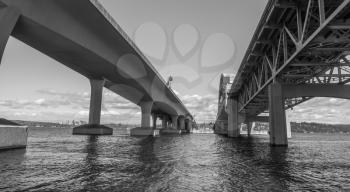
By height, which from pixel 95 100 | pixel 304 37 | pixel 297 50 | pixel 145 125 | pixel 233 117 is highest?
pixel 304 37

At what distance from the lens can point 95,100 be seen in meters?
47.5

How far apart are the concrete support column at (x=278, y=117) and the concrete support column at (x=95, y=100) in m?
33.9

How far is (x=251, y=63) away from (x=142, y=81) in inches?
807

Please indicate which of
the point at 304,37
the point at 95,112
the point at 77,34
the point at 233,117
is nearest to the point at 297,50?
the point at 304,37

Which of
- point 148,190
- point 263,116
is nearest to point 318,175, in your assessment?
point 148,190

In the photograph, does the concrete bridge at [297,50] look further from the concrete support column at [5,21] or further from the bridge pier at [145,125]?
the bridge pier at [145,125]

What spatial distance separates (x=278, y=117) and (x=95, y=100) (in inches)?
1436

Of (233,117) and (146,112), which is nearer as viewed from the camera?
(146,112)

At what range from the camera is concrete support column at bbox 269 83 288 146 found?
2612 centimetres

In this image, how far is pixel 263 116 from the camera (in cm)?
8194

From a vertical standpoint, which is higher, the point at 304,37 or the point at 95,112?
the point at 304,37

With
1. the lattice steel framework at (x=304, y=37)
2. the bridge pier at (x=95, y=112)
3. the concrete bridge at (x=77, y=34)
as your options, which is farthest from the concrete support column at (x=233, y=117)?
the bridge pier at (x=95, y=112)

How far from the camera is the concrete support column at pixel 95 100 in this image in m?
46.0

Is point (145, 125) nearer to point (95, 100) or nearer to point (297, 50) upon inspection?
point (95, 100)
